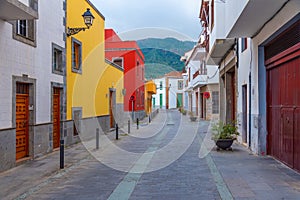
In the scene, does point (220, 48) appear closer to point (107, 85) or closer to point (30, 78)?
point (107, 85)

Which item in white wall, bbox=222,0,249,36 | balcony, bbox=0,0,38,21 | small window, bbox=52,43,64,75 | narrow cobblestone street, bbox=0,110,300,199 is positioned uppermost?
white wall, bbox=222,0,249,36

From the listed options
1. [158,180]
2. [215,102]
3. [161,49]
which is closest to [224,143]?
[158,180]

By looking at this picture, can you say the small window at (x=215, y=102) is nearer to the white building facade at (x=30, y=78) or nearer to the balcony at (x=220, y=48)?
the balcony at (x=220, y=48)

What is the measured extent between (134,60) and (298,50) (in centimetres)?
2540

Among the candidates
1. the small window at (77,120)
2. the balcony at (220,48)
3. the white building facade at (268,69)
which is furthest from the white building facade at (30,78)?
the balcony at (220,48)

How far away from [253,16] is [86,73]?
9147mm

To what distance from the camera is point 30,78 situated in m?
9.84

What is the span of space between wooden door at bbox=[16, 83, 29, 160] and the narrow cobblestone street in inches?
18.5

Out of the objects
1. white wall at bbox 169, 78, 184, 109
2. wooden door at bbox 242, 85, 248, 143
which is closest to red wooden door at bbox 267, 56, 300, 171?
wooden door at bbox 242, 85, 248, 143

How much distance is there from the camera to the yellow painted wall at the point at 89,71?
44.2 feet

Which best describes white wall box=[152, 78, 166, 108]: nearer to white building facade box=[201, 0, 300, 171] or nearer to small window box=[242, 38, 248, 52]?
small window box=[242, 38, 248, 52]

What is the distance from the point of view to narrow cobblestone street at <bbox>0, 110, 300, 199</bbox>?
20.3 feet

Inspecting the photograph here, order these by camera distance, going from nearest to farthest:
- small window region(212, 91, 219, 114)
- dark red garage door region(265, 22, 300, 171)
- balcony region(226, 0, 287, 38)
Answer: balcony region(226, 0, 287, 38) < dark red garage door region(265, 22, 300, 171) < small window region(212, 91, 219, 114)

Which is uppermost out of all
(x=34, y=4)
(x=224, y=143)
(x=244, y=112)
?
(x=34, y=4)
